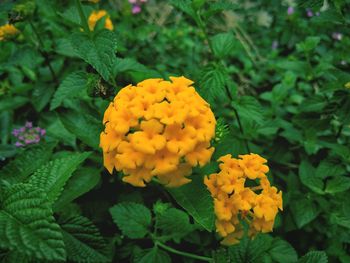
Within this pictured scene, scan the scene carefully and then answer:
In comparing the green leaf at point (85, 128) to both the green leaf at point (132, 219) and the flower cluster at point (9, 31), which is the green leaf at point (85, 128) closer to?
the green leaf at point (132, 219)

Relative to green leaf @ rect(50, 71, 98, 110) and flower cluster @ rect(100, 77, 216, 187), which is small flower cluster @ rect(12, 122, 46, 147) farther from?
flower cluster @ rect(100, 77, 216, 187)

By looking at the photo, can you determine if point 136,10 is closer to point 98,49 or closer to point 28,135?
point 28,135

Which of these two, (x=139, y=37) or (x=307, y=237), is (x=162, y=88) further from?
(x=139, y=37)

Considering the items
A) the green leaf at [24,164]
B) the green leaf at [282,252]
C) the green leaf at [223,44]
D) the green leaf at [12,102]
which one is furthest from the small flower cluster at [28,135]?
the green leaf at [282,252]

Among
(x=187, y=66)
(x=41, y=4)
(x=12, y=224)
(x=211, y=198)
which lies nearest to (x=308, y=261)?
(x=211, y=198)

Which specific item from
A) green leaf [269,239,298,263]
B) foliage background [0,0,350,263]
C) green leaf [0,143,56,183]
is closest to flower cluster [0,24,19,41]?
foliage background [0,0,350,263]
